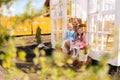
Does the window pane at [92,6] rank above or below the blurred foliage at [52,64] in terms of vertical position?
above

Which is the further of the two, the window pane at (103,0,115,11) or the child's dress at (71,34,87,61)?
the child's dress at (71,34,87,61)

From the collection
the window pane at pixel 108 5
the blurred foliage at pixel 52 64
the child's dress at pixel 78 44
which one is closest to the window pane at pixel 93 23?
the child's dress at pixel 78 44

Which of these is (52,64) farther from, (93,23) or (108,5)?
(93,23)

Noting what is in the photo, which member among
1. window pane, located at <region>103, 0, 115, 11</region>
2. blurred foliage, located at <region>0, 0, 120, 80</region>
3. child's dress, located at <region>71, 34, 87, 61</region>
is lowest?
child's dress, located at <region>71, 34, 87, 61</region>

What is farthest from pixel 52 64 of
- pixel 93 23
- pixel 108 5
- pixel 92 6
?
pixel 92 6

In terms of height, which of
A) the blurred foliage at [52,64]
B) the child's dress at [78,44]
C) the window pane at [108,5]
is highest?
the window pane at [108,5]

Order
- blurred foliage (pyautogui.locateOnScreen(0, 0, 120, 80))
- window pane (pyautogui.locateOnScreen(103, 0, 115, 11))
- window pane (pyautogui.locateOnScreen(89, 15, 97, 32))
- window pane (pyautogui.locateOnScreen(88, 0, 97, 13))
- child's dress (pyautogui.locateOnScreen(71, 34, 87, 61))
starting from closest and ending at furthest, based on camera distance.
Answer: blurred foliage (pyautogui.locateOnScreen(0, 0, 120, 80))
window pane (pyautogui.locateOnScreen(103, 0, 115, 11))
window pane (pyautogui.locateOnScreen(89, 15, 97, 32))
window pane (pyautogui.locateOnScreen(88, 0, 97, 13))
child's dress (pyautogui.locateOnScreen(71, 34, 87, 61))

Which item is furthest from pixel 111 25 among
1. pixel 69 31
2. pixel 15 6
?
pixel 15 6

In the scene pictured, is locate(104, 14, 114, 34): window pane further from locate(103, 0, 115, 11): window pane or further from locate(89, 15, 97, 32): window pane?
locate(89, 15, 97, 32): window pane

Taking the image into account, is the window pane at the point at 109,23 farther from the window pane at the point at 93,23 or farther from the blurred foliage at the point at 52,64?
the blurred foliage at the point at 52,64

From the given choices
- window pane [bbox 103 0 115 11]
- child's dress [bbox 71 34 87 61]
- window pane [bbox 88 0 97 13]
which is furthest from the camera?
child's dress [bbox 71 34 87 61]

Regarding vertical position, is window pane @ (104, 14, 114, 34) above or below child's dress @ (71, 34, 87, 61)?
above

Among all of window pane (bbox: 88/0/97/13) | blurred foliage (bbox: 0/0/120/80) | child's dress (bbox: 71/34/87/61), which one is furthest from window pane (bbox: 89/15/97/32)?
blurred foliage (bbox: 0/0/120/80)

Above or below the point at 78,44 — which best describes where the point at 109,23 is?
above
